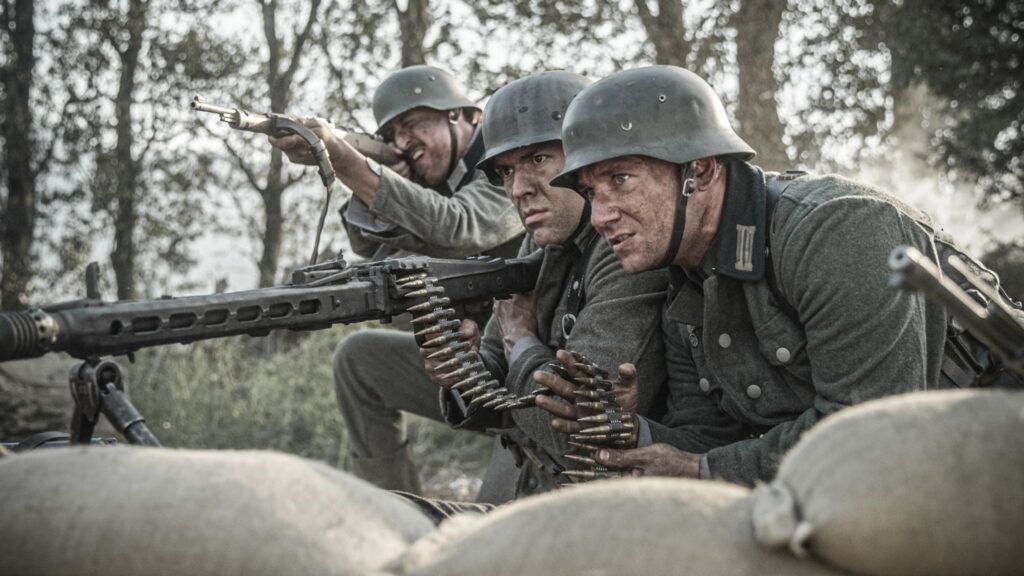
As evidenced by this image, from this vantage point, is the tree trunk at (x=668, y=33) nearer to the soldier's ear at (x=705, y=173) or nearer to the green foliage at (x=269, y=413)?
the green foliage at (x=269, y=413)

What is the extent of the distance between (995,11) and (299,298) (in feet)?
30.1

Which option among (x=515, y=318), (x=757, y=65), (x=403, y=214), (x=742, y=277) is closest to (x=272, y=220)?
(x=757, y=65)

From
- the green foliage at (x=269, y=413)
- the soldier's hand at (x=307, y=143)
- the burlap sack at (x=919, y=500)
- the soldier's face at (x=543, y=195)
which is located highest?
the soldier's hand at (x=307, y=143)

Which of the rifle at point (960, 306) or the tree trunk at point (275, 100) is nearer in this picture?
the rifle at point (960, 306)

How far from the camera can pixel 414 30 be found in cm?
1148

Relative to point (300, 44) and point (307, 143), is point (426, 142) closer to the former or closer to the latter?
point (307, 143)

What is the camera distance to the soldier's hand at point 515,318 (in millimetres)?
4480

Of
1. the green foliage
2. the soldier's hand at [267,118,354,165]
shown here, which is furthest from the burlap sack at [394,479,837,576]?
the green foliage

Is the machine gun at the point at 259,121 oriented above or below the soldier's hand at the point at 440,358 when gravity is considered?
above

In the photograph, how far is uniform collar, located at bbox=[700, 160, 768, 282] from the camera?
3.41m

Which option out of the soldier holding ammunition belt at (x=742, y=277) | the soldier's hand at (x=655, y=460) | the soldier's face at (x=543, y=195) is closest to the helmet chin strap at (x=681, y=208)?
the soldier holding ammunition belt at (x=742, y=277)

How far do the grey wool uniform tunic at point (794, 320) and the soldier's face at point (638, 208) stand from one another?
19cm

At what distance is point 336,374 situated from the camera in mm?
5762

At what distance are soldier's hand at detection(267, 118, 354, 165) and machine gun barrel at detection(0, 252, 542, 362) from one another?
1191 mm
